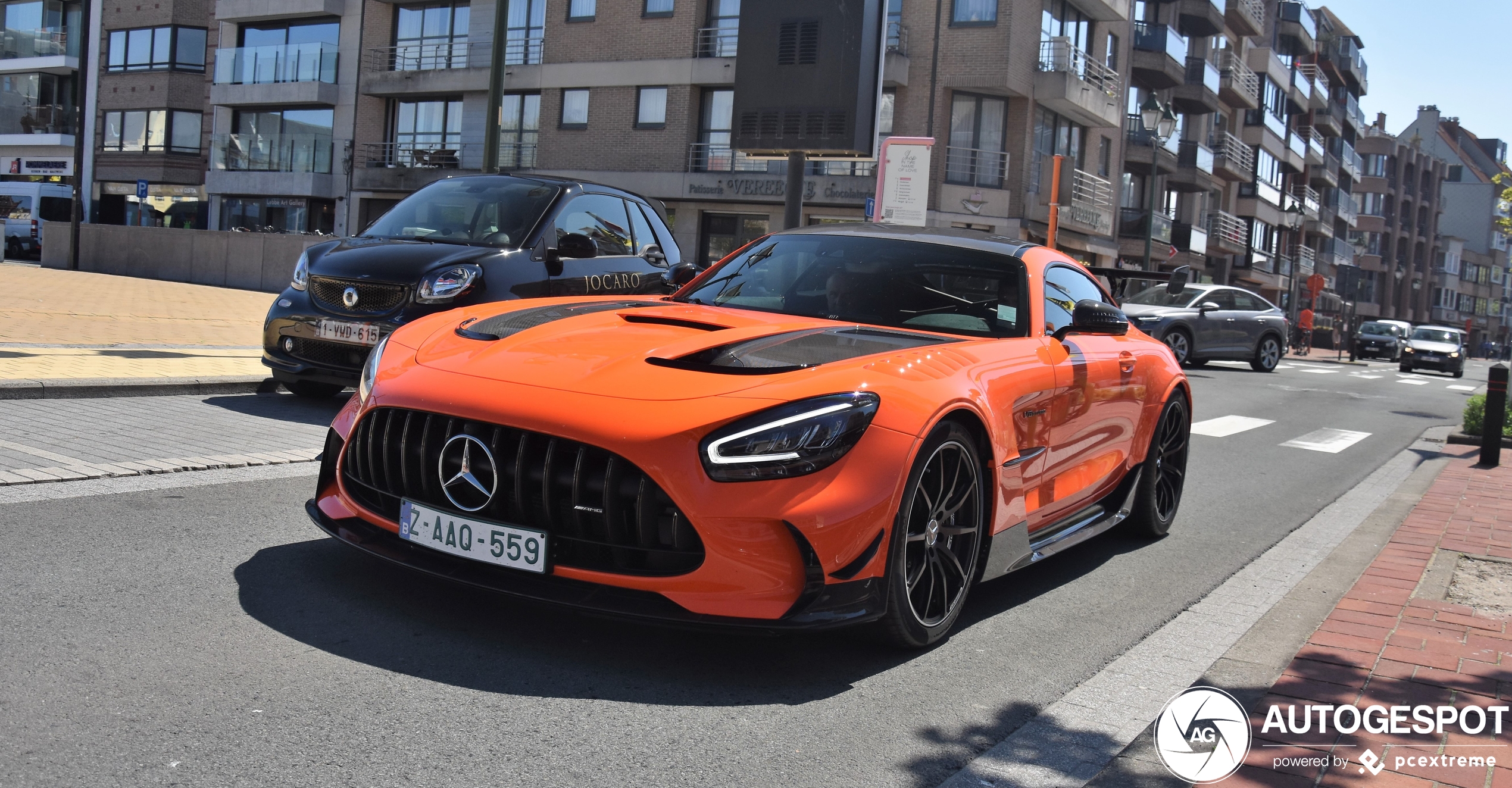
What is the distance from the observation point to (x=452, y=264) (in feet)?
27.4

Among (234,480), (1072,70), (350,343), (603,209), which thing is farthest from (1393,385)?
(234,480)

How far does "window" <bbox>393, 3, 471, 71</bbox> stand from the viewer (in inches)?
1539

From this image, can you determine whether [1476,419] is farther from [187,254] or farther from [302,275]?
[187,254]

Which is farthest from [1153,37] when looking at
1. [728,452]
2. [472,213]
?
[728,452]

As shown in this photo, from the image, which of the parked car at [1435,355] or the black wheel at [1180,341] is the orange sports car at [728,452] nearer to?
the black wheel at [1180,341]

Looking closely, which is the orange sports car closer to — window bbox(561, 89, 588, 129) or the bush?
the bush

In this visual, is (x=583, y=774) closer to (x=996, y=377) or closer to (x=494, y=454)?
(x=494, y=454)

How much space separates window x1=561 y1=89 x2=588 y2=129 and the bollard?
29345mm

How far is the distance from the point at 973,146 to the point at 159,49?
1250 inches

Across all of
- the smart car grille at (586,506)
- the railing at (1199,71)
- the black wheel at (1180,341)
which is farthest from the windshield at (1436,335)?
the smart car grille at (586,506)

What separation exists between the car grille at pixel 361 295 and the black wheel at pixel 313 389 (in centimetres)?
75

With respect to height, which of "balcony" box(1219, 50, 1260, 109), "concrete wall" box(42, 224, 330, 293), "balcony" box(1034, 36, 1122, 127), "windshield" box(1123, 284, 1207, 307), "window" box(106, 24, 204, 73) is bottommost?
"concrete wall" box(42, 224, 330, 293)

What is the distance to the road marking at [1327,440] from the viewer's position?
11.5m

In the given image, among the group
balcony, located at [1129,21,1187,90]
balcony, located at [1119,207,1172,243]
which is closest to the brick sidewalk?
balcony, located at [1119,207,1172,243]
